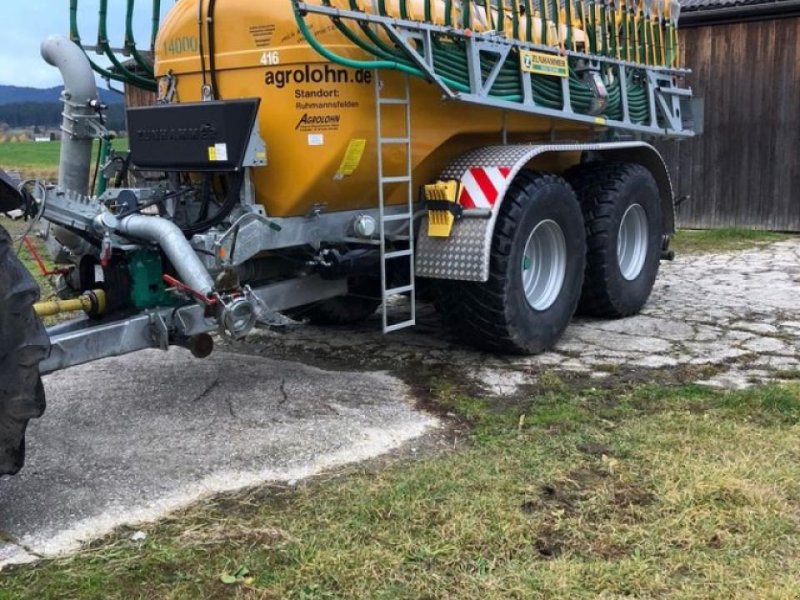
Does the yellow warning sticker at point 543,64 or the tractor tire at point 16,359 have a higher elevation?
the yellow warning sticker at point 543,64

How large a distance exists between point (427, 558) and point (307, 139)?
2.44 meters

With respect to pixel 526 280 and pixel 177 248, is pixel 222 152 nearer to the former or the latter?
pixel 177 248

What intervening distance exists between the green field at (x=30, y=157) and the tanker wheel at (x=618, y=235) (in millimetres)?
12893

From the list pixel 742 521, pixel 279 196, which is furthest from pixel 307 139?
pixel 742 521

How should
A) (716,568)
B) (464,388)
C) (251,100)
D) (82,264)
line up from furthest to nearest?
(464,388) < (82,264) < (251,100) < (716,568)

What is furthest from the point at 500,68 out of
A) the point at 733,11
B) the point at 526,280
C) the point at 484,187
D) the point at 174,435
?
the point at 733,11

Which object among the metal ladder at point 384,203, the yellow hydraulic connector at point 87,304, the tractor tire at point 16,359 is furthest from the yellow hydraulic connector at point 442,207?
the tractor tire at point 16,359

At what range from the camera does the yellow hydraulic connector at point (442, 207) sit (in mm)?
5410

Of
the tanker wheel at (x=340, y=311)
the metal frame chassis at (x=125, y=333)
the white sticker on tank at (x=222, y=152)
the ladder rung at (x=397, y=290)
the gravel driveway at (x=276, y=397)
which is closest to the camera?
the gravel driveway at (x=276, y=397)

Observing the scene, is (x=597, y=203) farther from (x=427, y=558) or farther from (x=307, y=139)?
(x=427, y=558)

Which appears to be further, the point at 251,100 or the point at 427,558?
the point at 251,100

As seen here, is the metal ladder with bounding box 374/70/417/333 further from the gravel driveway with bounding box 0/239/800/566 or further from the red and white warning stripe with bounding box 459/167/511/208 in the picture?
the gravel driveway with bounding box 0/239/800/566

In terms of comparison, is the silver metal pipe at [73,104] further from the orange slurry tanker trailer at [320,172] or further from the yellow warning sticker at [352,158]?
the yellow warning sticker at [352,158]

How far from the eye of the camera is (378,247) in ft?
17.6
